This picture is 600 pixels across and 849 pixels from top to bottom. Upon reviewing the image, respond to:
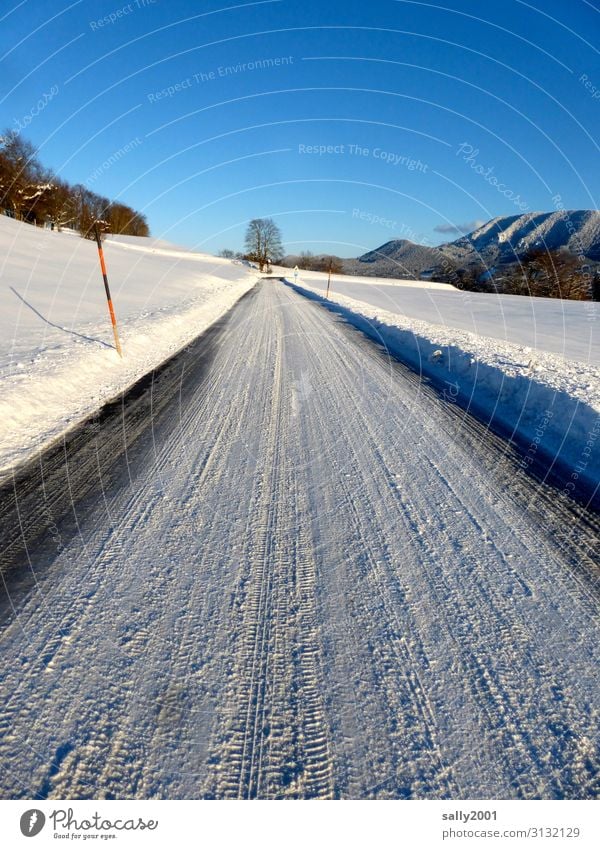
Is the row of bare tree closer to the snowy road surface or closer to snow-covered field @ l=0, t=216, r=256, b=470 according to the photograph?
snow-covered field @ l=0, t=216, r=256, b=470

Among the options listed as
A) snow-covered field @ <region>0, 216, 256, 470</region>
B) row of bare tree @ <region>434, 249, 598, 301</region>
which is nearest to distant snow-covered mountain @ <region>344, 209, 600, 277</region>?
row of bare tree @ <region>434, 249, 598, 301</region>

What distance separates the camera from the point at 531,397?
537 centimetres

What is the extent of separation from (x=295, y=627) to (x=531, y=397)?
190 inches

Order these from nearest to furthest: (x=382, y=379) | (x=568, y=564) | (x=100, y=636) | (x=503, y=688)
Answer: (x=503, y=688)
(x=100, y=636)
(x=568, y=564)
(x=382, y=379)

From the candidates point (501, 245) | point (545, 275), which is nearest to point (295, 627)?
point (545, 275)

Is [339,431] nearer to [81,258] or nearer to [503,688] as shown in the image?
[503,688]

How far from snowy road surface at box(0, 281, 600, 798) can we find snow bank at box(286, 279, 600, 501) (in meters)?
0.65

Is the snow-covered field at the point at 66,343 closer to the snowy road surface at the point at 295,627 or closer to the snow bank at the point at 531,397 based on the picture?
the snowy road surface at the point at 295,627

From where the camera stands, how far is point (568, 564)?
8.23ft

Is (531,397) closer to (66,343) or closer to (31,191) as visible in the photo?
(66,343)

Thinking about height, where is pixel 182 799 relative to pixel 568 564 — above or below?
below
